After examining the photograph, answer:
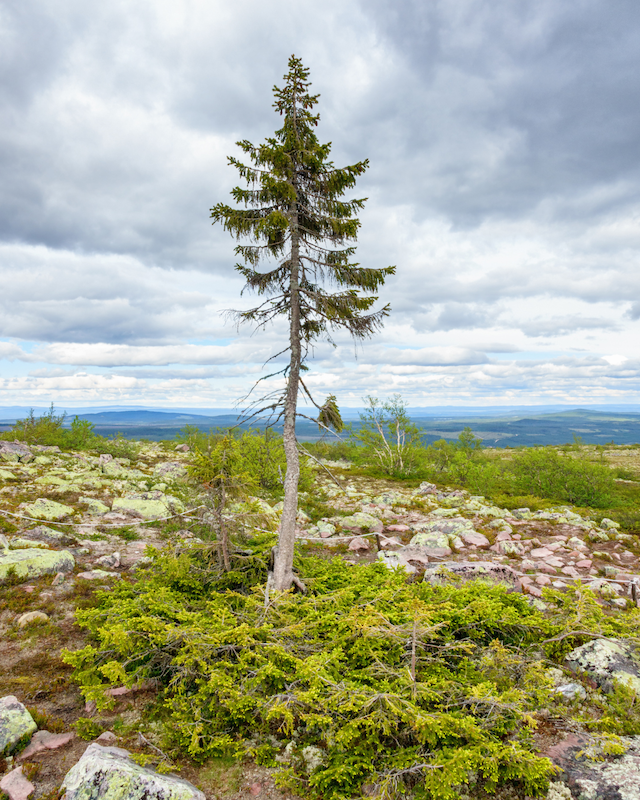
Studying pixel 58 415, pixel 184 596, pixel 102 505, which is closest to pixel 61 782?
pixel 184 596

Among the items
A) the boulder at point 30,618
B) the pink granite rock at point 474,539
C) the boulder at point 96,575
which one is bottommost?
the pink granite rock at point 474,539

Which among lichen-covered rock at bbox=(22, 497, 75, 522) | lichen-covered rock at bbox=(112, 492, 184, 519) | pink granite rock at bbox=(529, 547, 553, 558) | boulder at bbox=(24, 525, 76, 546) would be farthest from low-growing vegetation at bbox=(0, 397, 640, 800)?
lichen-covered rock at bbox=(22, 497, 75, 522)

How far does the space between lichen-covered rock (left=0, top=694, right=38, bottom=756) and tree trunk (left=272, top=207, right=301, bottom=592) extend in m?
3.81

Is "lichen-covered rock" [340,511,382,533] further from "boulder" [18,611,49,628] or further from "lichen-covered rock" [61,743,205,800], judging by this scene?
"lichen-covered rock" [61,743,205,800]

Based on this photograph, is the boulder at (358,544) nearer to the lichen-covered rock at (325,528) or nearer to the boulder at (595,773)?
the lichen-covered rock at (325,528)

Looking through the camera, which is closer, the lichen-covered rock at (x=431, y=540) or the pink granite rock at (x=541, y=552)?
the pink granite rock at (x=541, y=552)

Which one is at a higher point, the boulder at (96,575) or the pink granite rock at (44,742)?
the pink granite rock at (44,742)

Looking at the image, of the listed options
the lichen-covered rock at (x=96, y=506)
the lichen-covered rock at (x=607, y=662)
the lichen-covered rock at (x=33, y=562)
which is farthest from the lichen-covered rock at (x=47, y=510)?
the lichen-covered rock at (x=607, y=662)

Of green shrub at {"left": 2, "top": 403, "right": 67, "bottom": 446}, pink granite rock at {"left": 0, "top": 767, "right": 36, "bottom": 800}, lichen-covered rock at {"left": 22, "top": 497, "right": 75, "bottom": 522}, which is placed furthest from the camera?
green shrub at {"left": 2, "top": 403, "right": 67, "bottom": 446}

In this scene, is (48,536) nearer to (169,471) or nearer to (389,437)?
(169,471)

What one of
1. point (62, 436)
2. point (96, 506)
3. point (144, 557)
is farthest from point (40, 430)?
point (144, 557)

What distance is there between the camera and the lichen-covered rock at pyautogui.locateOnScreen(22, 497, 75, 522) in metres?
12.4

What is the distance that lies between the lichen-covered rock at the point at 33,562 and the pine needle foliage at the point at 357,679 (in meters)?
3.40

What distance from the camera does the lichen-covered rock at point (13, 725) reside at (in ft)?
13.4
